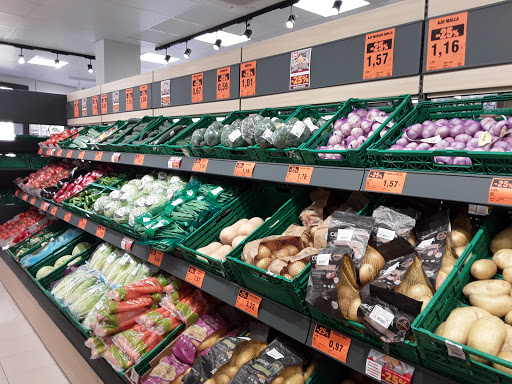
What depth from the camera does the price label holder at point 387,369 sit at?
1.03 metres

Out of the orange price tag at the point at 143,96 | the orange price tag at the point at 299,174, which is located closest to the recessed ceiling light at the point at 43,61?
the orange price tag at the point at 143,96

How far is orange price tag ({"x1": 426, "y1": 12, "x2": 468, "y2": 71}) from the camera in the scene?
1397mm

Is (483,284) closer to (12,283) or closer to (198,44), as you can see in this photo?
(12,283)

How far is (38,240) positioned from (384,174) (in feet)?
13.0

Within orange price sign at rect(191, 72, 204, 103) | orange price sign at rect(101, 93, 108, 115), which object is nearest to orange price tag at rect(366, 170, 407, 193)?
orange price sign at rect(191, 72, 204, 103)

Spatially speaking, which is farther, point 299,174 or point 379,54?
point 379,54

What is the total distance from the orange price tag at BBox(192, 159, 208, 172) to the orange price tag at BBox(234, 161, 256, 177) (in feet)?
0.86

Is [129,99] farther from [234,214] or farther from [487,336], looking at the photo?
[487,336]

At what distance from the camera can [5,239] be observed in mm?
4730

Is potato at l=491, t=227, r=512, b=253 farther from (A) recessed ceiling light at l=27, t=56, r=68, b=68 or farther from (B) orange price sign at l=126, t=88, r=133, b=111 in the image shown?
(A) recessed ceiling light at l=27, t=56, r=68, b=68

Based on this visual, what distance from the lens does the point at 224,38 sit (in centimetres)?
751

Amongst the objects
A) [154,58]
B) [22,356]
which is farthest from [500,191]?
[154,58]

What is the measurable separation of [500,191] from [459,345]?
387 millimetres

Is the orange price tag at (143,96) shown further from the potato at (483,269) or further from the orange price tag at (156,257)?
the potato at (483,269)
